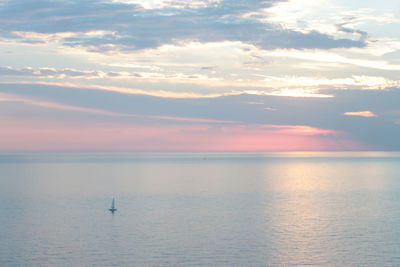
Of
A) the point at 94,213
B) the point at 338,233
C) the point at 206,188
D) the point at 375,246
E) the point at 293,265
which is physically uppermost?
the point at 206,188

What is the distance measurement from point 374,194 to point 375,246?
221 ft

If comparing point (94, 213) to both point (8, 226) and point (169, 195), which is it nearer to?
point (8, 226)

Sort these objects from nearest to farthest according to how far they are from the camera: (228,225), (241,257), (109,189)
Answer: (241,257), (228,225), (109,189)

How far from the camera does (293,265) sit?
50469mm

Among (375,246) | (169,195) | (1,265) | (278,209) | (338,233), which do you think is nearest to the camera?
(1,265)

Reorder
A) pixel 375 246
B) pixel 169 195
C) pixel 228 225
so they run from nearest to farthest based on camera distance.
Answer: pixel 375 246
pixel 228 225
pixel 169 195

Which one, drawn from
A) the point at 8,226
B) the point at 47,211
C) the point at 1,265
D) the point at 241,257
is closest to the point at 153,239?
the point at 241,257

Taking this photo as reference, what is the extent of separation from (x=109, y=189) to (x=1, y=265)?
82.8 meters

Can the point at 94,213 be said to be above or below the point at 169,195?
below

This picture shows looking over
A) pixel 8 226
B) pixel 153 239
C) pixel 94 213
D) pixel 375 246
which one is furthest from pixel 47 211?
pixel 375 246

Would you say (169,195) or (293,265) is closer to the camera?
(293,265)

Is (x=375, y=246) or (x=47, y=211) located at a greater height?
(x=47, y=211)

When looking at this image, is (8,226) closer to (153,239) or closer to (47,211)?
(47,211)

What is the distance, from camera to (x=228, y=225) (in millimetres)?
71812
